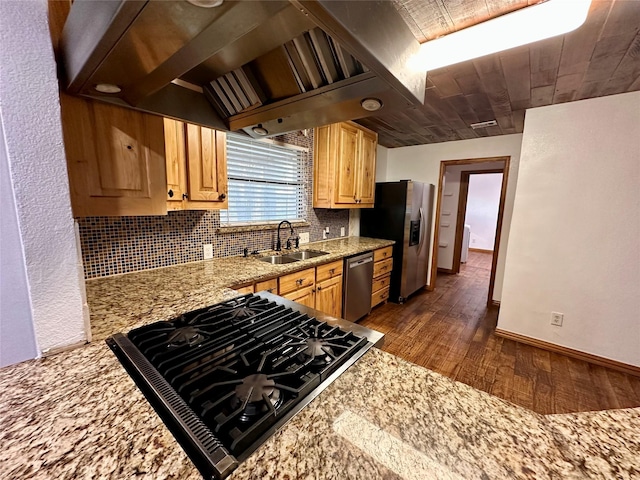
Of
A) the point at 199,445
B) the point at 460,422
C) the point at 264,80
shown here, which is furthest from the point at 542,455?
the point at 264,80

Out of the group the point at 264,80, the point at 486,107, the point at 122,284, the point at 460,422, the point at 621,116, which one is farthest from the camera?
the point at 486,107

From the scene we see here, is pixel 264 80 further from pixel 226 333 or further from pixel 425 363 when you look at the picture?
pixel 425 363

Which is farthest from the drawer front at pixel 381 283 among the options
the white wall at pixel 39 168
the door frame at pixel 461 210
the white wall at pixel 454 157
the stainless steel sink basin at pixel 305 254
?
the white wall at pixel 39 168

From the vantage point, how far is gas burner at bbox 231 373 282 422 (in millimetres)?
565

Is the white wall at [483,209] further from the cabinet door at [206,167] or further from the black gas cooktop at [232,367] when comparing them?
the black gas cooktop at [232,367]

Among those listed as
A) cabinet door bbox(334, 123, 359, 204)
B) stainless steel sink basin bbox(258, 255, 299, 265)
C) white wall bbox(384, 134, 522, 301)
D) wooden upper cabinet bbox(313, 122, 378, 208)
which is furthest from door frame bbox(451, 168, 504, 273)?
stainless steel sink basin bbox(258, 255, 299, 265)

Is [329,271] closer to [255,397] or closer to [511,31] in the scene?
[255,397]

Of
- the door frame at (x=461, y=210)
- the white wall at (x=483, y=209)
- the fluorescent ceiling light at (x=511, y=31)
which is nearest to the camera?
the fluorescent ceiling light at (x=511, y=31)

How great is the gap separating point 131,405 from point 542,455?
2.79 feet

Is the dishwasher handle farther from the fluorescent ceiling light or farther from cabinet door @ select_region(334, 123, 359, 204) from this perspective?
the fluorescent ceiling light

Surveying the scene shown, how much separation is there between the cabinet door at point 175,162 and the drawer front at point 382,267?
90.6 inches

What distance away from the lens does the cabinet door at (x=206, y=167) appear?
1.65m

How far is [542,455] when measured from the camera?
482mm

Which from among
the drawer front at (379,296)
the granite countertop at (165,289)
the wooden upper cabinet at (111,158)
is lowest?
the drawer front at (379,296)
